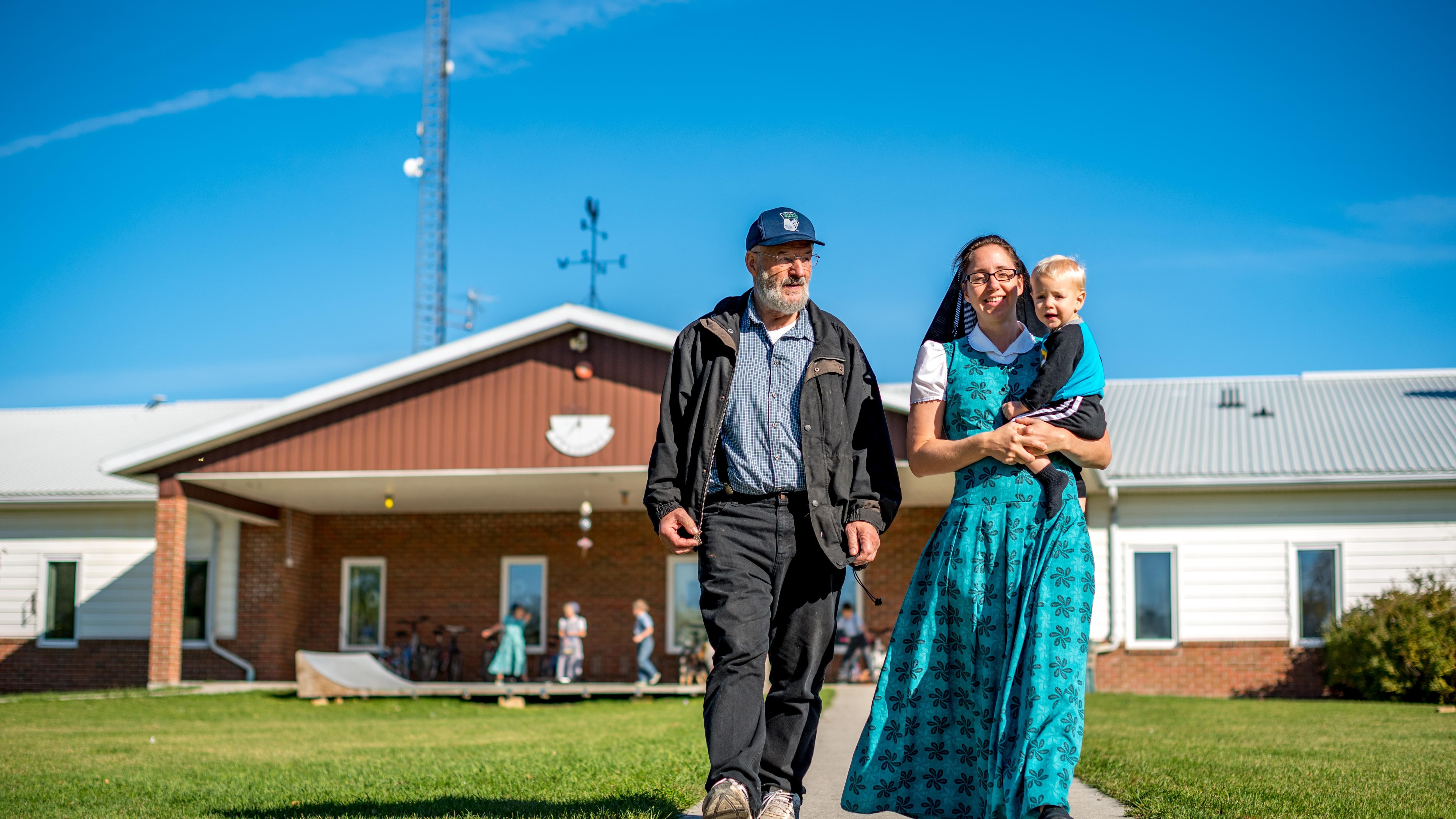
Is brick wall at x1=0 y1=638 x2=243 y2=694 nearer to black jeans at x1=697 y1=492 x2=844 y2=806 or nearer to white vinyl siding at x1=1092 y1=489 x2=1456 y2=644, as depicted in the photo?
white vinyl siding at x1=1092 y1=489 x2=1456 y2=644

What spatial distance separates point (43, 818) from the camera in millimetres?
5281

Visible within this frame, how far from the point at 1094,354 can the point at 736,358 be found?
46.2 inches

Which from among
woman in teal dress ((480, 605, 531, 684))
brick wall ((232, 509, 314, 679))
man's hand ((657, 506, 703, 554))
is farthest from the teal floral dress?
brick wall ((232, 509, 314, 679))

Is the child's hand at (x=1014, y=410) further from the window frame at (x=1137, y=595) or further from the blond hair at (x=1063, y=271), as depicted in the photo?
the window frame at (x=1137, y=595)

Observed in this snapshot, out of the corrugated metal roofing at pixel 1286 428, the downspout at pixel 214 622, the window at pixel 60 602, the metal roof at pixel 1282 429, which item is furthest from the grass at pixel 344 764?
the corrugated metal roofing at pixel 1286 428

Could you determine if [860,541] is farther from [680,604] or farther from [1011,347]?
[680,604]

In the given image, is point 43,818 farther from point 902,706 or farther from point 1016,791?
point 1016,791

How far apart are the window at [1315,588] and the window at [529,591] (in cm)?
1197

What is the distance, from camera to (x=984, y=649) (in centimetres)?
387

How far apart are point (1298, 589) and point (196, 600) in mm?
17557

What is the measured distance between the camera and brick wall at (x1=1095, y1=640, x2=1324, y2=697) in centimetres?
1831

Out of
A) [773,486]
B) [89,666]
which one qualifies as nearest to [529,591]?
[89,666]

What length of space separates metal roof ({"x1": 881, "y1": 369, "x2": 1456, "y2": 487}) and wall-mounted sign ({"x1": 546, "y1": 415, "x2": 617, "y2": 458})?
3883 mm

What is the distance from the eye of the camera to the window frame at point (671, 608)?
21797 millimetres
